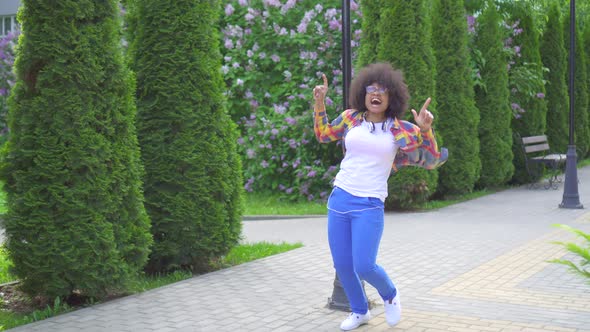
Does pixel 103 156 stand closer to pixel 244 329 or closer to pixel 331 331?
pixel 244 329

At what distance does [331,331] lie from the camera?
514 centimetres

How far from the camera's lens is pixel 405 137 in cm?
489

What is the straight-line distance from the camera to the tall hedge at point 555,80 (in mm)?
20484

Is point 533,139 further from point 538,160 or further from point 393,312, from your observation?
point 393,312

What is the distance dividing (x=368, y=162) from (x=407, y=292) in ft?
6.33

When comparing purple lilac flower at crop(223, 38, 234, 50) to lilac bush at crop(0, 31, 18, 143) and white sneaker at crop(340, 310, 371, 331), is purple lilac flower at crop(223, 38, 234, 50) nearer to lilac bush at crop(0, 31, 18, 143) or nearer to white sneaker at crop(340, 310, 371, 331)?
lilac bush at crop(0, 31, 18, 143)

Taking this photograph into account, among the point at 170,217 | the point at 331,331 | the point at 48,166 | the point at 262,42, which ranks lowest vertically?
the point at 331,331

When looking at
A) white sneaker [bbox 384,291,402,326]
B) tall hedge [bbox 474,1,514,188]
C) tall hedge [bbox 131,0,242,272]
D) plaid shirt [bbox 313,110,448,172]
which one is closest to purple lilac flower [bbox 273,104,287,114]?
tall hedge [bbox 474,1,514,188]

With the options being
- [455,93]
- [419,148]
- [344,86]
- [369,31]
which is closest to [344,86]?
[344,86]

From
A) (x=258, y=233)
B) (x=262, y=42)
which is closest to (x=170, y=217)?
(x=258, y=233)

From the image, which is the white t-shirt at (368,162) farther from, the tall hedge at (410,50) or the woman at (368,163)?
the tall hedge at (410,50)

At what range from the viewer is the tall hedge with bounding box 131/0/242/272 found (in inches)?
275

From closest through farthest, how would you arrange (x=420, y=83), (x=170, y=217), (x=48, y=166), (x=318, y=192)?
(x=48, y=166), (x=170, y=217), (x=420, y=83), (x=318, y=192)

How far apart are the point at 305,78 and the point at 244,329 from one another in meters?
9.19
